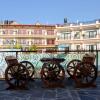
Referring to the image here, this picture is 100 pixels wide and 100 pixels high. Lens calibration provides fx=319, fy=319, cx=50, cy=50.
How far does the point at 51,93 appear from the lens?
7.98 metres

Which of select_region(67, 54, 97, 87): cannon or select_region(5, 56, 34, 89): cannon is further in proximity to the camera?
select_region(67, 54, 97, 87): cannon

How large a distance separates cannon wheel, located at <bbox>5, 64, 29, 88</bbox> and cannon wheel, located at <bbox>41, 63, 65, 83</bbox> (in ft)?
1.66

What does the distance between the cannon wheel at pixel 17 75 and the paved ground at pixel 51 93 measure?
26cm

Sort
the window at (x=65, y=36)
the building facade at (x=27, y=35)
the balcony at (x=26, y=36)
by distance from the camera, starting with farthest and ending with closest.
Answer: the building facade at (x=27, y=35) → the balcony at (x=26, y=36) → the window at (x=65, y=36)

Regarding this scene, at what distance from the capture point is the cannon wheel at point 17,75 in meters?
8.59

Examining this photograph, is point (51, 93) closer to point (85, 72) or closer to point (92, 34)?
point (85, 72)

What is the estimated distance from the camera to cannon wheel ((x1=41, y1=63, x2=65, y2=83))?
8766mm

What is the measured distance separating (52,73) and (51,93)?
938 mm

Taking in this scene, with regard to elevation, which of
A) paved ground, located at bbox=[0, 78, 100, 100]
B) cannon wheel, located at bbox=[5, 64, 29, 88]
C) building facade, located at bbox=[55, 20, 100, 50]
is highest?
building facade, located at bbox=[55, 20, 100, 50]

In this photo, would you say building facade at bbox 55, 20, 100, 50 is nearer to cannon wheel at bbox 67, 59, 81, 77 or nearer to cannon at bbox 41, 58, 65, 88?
cannon wheel at bbox 67, 59, 81, 77

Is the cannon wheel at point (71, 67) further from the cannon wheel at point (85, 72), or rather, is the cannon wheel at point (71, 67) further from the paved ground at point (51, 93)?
the paved ground at point (51, 93)

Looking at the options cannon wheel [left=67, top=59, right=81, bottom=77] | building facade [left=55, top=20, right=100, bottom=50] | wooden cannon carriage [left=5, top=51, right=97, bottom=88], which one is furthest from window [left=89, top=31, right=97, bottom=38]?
wooden cannon carriage [left=5, top=51, right=97, bottom=88]

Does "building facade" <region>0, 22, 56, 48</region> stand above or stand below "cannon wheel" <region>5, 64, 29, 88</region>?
above

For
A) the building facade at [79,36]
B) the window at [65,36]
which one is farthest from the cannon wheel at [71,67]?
the window at [65,36]
